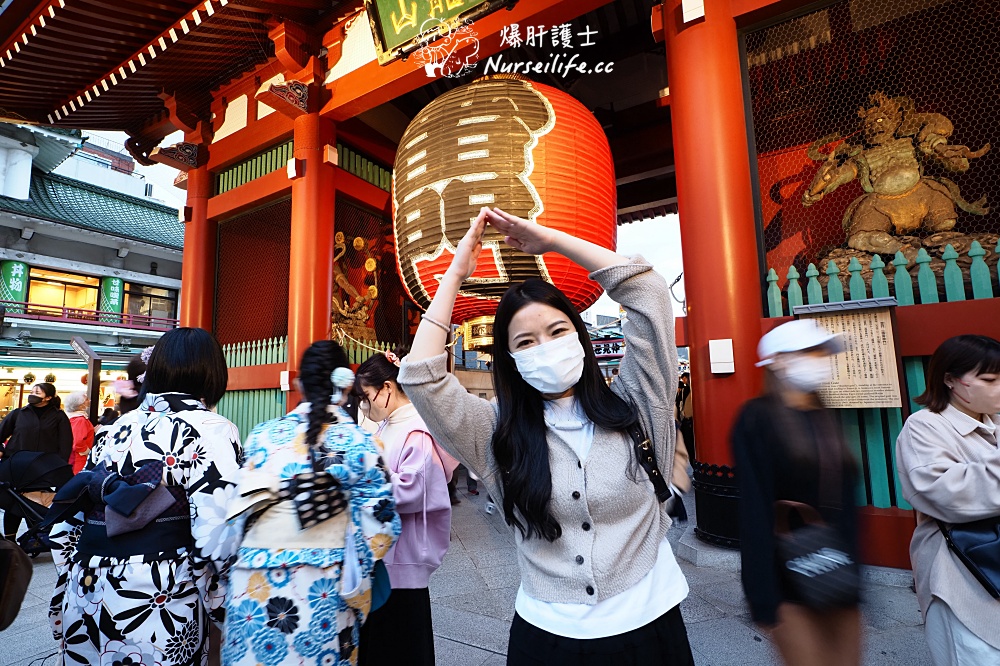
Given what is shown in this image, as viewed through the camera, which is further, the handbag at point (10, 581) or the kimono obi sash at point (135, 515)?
the kimono obi sash at point (135, 515)

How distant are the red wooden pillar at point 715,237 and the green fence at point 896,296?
53 cm

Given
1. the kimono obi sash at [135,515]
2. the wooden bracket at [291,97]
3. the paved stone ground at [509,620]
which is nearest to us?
the kimono obi sash at [135,515]

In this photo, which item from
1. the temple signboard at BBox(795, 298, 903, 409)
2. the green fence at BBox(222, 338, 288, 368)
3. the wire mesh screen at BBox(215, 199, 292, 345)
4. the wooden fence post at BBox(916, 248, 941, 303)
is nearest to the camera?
the temple signboard at BBox(795, 298, 903, 409)

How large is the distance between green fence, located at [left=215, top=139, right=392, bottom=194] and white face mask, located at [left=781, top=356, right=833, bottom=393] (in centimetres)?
640

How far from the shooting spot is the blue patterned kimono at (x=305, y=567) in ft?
5.31

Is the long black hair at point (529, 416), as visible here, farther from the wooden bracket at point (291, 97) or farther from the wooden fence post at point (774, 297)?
the wooden bracket at point (291, 97)

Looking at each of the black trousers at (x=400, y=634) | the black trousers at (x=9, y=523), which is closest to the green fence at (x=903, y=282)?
the black trousers at (x=400, y=634)

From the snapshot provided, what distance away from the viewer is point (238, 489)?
169 cm

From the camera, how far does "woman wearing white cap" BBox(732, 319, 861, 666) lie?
137cm

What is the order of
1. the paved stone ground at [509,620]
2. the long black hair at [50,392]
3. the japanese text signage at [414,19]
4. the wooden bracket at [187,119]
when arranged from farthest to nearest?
1. the wooden bracket at [187,119]
2. the long black hair at [50,392]
3. the japanese text signage at [414,19]
4. the paved stone ground at [509,620]

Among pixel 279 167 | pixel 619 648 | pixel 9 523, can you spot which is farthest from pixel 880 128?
pixel 9 523

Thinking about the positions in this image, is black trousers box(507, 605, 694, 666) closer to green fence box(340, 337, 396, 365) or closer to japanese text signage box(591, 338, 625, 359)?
green fence box(340, 337, 396, 365)

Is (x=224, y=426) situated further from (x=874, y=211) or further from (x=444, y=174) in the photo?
(x=874, y=211)

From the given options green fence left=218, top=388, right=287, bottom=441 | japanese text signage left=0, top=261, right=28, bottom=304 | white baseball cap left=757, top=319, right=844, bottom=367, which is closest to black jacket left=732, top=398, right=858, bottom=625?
white baseball cap left=757, top=319, right=844, bottom=367
